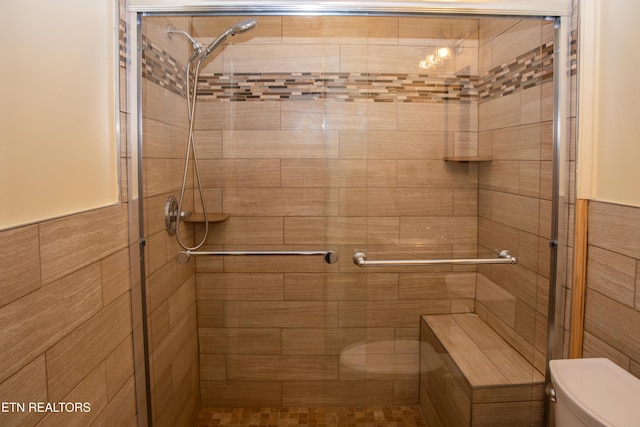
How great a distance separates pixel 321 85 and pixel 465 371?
4.23 feet

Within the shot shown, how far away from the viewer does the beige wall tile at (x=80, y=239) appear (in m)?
1.19

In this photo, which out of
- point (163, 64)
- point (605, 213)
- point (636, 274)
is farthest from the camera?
point (163, 64)

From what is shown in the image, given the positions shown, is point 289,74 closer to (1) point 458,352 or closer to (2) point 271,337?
(2) point 271,337

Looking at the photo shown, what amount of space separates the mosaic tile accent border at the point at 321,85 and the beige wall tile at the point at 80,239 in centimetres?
57

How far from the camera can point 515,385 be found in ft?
5.80

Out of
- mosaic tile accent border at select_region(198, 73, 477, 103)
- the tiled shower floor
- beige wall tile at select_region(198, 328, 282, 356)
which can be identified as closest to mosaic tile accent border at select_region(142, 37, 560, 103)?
mosaic tile accent border at select_region(198, 73, 477, 103)

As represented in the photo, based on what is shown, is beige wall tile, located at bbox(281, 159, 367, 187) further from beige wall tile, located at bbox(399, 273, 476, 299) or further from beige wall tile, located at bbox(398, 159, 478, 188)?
beige wall tile, located at bbox(399, 273, 476, 299)

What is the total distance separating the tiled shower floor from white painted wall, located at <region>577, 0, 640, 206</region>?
1180 mm

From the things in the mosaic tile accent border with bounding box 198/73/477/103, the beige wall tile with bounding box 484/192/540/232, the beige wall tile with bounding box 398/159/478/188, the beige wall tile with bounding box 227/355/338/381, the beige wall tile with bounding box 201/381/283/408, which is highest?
the mosaic tile accent border with bounding box 198/73/477/103

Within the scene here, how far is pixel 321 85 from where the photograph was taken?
1.73m

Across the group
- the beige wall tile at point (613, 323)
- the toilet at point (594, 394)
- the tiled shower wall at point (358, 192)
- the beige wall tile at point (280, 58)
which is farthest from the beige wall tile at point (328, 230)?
the beige wall tile at point (613, 323)

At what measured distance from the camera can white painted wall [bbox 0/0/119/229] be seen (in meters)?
1.04

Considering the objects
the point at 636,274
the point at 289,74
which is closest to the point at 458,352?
the point at 636,274

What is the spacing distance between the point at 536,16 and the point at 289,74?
1050 millimetres
